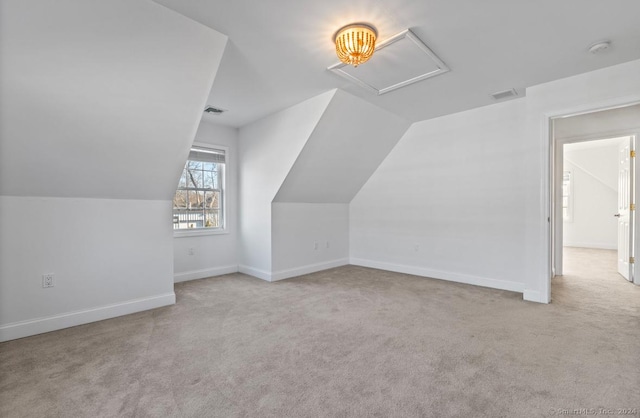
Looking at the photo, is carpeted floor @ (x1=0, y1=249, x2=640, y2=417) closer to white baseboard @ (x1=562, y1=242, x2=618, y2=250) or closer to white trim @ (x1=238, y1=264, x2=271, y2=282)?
white trim @ (x1=238, y1=264, x2=271, y2=282)

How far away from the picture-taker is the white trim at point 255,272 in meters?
4.35

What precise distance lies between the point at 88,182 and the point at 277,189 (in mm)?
2103

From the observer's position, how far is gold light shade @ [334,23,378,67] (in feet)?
7.24

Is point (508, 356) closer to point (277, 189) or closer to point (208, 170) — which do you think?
point (277, 189)

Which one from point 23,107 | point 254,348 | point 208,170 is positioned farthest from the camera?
point 208,170

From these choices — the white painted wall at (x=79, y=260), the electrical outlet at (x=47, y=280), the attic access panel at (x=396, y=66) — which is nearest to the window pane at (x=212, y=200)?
the white painted wall at (x=79, y=260)

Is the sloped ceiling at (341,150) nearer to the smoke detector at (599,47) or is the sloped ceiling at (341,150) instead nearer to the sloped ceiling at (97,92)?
the sloped ceiling at (97,92)

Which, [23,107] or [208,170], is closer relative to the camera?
[23,107]

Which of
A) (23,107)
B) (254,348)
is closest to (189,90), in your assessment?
(23,107)

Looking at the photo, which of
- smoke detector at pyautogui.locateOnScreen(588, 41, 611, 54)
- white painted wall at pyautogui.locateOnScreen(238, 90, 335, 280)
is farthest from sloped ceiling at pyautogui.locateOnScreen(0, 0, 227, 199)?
smoke detector at pyautogui.locateOnScreen(588, 41, 611, 54)

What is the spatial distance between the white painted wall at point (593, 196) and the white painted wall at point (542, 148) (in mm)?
5233

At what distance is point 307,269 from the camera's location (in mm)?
4785

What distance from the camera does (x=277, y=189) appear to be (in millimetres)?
4207

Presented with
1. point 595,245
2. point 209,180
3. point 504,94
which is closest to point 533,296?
point 504,94
